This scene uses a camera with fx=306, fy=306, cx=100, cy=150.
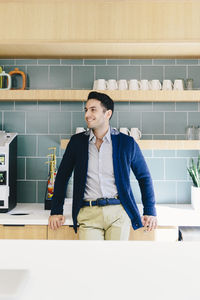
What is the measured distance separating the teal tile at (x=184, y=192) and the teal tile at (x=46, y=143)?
3.69ft

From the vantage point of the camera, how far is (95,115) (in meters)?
1.85

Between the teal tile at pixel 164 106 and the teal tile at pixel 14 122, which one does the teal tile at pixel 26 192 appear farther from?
the teal tile at pixel 164 106

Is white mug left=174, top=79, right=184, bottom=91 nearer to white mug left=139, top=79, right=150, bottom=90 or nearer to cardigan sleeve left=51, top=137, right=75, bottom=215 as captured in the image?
white mug left=139, top=79, right=150, bottom=90

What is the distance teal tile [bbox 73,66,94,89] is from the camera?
266 centimetres

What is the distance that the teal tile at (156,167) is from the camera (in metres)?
2.66

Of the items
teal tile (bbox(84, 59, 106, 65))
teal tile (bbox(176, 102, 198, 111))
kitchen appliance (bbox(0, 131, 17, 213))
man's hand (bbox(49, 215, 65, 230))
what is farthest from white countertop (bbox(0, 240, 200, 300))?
teal tile (bbox(84, 59, 106, 65))

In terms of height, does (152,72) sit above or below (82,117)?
above

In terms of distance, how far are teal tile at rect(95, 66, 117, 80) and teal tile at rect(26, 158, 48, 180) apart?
0.88 metres

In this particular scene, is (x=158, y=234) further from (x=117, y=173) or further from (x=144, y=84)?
(x=144, y=84)

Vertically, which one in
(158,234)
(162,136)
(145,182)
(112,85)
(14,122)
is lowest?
(158,234)

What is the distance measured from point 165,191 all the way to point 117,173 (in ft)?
3.25

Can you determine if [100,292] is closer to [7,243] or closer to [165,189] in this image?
[7,243]

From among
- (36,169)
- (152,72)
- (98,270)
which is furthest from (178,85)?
(98,270)
